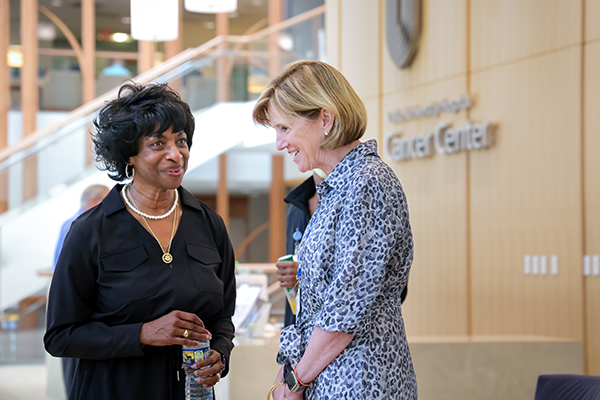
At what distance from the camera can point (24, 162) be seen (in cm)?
892

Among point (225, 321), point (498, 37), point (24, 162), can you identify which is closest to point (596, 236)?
point (498, 37)

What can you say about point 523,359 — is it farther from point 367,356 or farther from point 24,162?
point 24,162

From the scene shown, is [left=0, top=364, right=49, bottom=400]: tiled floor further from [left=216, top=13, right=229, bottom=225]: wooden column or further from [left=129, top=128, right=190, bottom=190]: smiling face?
[left=129, top=128, right=190, bottom=190]: smiling face

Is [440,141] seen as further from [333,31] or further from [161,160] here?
[161,160]

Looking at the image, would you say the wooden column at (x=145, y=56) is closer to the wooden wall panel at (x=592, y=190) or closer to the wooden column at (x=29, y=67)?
the wooden column at (x=29, y=67)

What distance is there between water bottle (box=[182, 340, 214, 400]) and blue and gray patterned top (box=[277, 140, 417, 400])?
271mm

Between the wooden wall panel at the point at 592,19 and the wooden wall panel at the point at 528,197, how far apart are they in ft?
0.52

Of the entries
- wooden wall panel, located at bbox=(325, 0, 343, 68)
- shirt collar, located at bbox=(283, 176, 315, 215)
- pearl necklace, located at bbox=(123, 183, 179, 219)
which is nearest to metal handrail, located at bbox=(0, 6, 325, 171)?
wooden wall panel, located at bbox=(325, 0, 343, 68)

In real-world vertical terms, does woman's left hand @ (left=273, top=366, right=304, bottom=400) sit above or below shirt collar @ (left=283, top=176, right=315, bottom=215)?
below

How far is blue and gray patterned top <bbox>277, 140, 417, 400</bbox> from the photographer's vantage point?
1.69m

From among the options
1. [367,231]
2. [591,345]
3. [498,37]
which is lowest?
[591,345]

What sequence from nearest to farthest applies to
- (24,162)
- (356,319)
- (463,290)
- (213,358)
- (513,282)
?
(356,319)
(213,358)
(513,282)
(463,290)
(24,162)

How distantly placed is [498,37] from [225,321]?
441cm

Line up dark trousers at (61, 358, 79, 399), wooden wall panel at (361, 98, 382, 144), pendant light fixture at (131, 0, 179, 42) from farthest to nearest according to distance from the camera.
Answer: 1. wooden wall panel at (361, 98, 382, 144)
2. pendant light fixture at (131, 0, 179, 42)
3. dark trousers at (61, 358, 79, 399)
